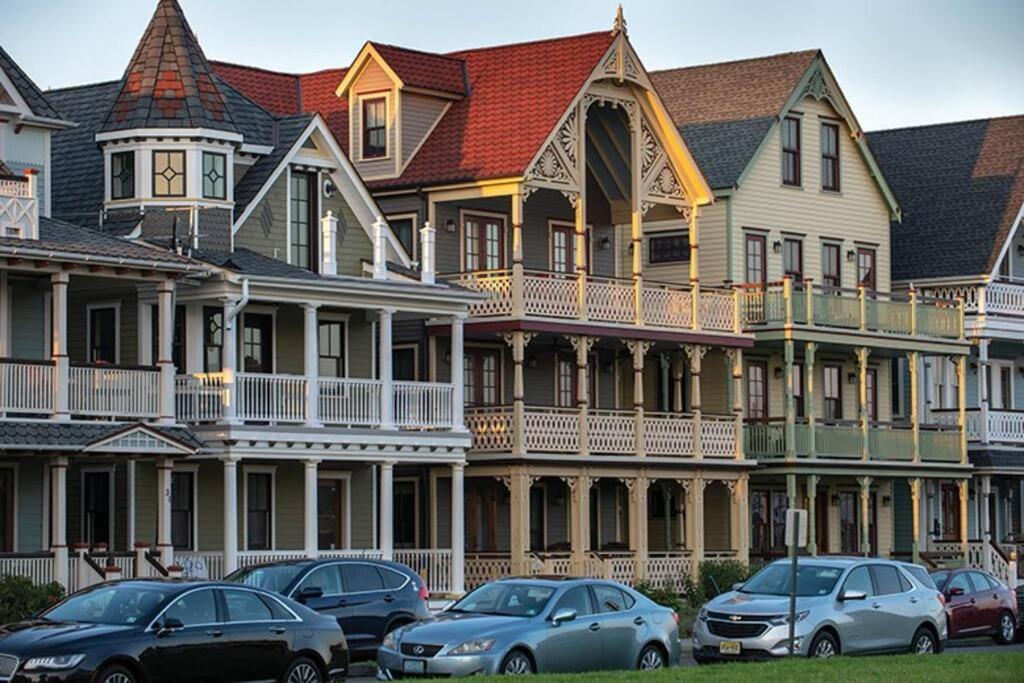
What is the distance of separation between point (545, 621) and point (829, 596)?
600 cm

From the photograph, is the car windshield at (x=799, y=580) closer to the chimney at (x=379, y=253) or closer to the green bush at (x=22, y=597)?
the green bush at (x=22, y=597)

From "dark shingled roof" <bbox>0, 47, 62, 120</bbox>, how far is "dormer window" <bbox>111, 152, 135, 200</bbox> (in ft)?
4.96

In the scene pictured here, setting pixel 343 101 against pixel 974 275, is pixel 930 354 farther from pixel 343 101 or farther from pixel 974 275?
pixel 343 101

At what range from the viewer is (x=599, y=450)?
2052 inches

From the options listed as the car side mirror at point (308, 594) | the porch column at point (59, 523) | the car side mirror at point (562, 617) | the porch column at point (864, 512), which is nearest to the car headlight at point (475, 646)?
the car side mirror at point (562, 617)

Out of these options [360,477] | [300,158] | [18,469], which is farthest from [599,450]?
[18,469]

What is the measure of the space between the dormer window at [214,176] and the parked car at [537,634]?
14.9m

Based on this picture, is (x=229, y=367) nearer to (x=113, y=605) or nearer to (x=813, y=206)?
(x=113, y=605)

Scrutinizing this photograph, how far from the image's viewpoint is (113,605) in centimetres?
2894

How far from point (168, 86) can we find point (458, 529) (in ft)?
33.9

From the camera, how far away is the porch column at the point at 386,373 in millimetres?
47188

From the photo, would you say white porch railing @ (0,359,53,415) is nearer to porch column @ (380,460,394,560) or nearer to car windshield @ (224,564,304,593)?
A: car windshield @ (224,564,304,593)

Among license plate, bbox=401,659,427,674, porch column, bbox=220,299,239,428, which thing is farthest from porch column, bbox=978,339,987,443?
license plate, bbox=401,659,427,674

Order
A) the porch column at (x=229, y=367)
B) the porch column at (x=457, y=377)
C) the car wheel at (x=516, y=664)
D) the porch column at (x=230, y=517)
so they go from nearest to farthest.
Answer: the car wheel at (x=516, y=664) < the porch column at (x=230, y=517) < the porch column at (x=229, y=367) < the porch column at (x=457, y=377)
